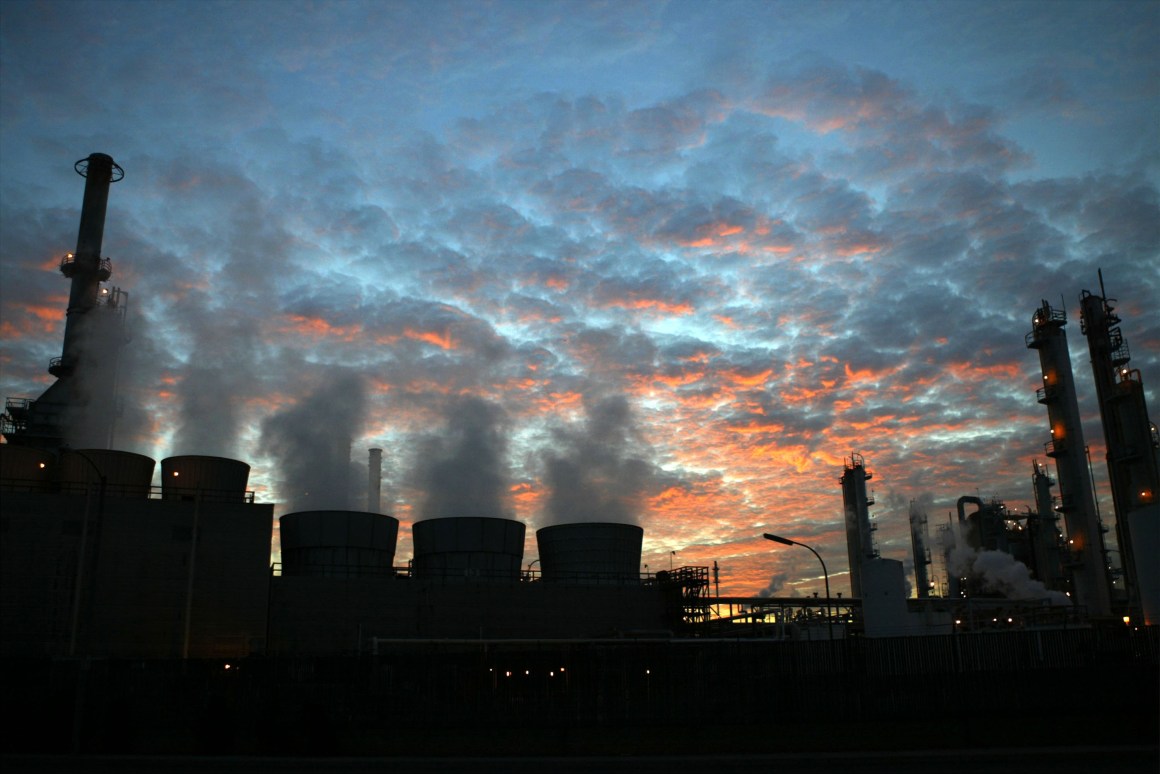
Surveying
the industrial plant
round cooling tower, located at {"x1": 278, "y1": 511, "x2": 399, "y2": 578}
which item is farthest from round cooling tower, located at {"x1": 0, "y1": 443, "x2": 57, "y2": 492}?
round cooling tower, located at {"x1": 278, "y1": 511, "x2": 399, "y2": 578}

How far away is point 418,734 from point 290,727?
3.73m

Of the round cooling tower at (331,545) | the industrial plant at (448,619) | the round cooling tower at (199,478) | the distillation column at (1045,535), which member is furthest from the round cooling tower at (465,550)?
the distillation column at (1045,535)

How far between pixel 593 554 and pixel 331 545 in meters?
17.4

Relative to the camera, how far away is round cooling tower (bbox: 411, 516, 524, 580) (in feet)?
178

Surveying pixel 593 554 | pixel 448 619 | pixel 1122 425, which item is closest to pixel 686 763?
pixel 448 619

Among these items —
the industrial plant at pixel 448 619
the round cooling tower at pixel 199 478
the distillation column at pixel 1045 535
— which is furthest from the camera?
the distillation column at pixel 1045 535

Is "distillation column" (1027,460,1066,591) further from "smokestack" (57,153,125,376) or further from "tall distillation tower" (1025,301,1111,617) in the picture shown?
"smokestack" (57,153,125,376)

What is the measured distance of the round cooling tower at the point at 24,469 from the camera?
138ft

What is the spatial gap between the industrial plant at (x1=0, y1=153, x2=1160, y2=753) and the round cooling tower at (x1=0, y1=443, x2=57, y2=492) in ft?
0.35

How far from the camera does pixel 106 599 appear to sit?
3956 cm

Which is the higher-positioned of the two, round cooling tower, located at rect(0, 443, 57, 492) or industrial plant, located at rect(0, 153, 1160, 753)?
round cooling tower, located at rect(0, 443, 57, 492)

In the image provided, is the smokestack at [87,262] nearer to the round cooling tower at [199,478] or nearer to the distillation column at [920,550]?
the round cooling tower at [199,478]

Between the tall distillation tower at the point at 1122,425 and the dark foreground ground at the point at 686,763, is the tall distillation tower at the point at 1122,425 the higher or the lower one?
the higher one

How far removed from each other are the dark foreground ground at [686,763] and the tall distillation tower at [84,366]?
37.3 metres
